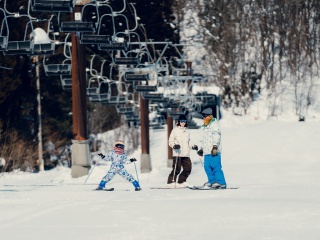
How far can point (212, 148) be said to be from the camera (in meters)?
19.5

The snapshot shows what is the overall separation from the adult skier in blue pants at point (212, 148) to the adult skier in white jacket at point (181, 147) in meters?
0.60

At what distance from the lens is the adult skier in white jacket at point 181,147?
2034cm

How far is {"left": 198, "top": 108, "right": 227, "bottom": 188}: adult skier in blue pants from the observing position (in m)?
19.4

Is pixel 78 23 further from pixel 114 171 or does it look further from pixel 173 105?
pixel 173 105

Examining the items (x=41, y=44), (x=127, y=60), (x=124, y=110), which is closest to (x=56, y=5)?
(x=41, y=44)

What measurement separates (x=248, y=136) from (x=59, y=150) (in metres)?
11.7

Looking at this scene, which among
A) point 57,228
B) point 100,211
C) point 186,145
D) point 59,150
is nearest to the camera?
point 57,228

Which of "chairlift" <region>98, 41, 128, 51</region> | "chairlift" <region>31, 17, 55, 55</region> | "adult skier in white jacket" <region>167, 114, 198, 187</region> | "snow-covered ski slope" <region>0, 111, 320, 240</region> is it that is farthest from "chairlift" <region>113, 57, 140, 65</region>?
"adult skier in white jacket" <region>167, 114, 198, 187</region>

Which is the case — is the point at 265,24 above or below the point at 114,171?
above

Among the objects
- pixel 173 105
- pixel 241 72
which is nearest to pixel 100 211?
pixel 173 105

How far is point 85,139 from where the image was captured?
2931 cm

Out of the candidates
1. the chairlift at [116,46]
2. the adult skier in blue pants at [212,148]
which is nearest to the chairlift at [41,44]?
the chairlift at [116,46]

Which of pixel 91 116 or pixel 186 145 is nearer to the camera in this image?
pixel 186 145

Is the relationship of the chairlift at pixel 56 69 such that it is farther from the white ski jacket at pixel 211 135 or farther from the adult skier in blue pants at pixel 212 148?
the white ski jacket at pixel 211 135
